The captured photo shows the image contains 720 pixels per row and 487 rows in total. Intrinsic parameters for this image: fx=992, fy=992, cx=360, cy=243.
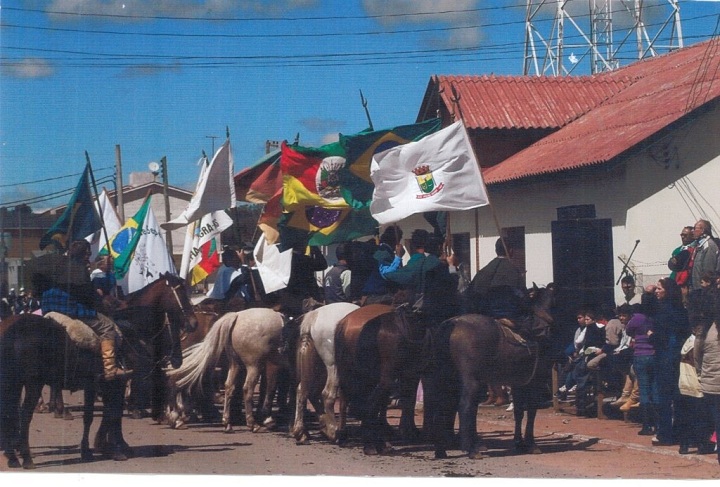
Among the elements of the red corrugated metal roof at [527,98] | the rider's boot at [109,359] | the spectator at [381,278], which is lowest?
the rider's boot at [109,359]

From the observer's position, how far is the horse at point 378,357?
1004cm

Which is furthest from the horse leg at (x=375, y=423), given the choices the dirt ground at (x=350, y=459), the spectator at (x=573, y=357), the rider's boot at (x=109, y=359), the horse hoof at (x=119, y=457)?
the spectator at (x=573, y=357)

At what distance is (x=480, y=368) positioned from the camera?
32.2ft

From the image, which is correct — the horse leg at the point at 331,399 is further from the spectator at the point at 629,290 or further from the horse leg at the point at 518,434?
the spectator at the point at 629,290

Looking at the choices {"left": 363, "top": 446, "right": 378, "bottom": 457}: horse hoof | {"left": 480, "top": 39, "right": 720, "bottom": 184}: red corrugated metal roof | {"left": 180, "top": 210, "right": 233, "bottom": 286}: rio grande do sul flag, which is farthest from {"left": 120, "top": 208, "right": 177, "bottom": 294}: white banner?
{"left": 480, "top": 39, "right": 720, "bottom": 184}: red corrugated metal roof

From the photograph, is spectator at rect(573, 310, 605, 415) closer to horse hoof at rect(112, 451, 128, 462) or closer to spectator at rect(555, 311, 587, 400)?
spectator at rect(555, 311, 587, 400)

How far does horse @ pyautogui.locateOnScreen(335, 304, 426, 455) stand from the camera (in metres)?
10.0

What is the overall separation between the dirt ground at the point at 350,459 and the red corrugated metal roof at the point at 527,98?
891 cm

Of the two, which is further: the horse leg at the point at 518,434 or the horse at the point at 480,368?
the horse leg at the point at 518,434

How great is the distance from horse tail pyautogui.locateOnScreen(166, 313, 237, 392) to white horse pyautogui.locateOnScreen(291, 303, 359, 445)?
49.0 inches

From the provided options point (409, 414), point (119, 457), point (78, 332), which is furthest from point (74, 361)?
point (409, 414)

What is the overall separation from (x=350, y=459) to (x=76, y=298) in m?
3.12

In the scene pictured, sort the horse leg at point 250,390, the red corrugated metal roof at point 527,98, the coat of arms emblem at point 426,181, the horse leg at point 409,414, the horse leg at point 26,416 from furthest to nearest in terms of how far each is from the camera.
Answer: the red corrugated metal roof at point 527,98 → the horse leg at point 250,390 → the coat of arms emblem at point 426,181 → the horse leg at point 409,414 → the horse leg at point 26,416

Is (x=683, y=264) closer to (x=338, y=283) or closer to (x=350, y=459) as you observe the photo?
(x=338, y=283)
